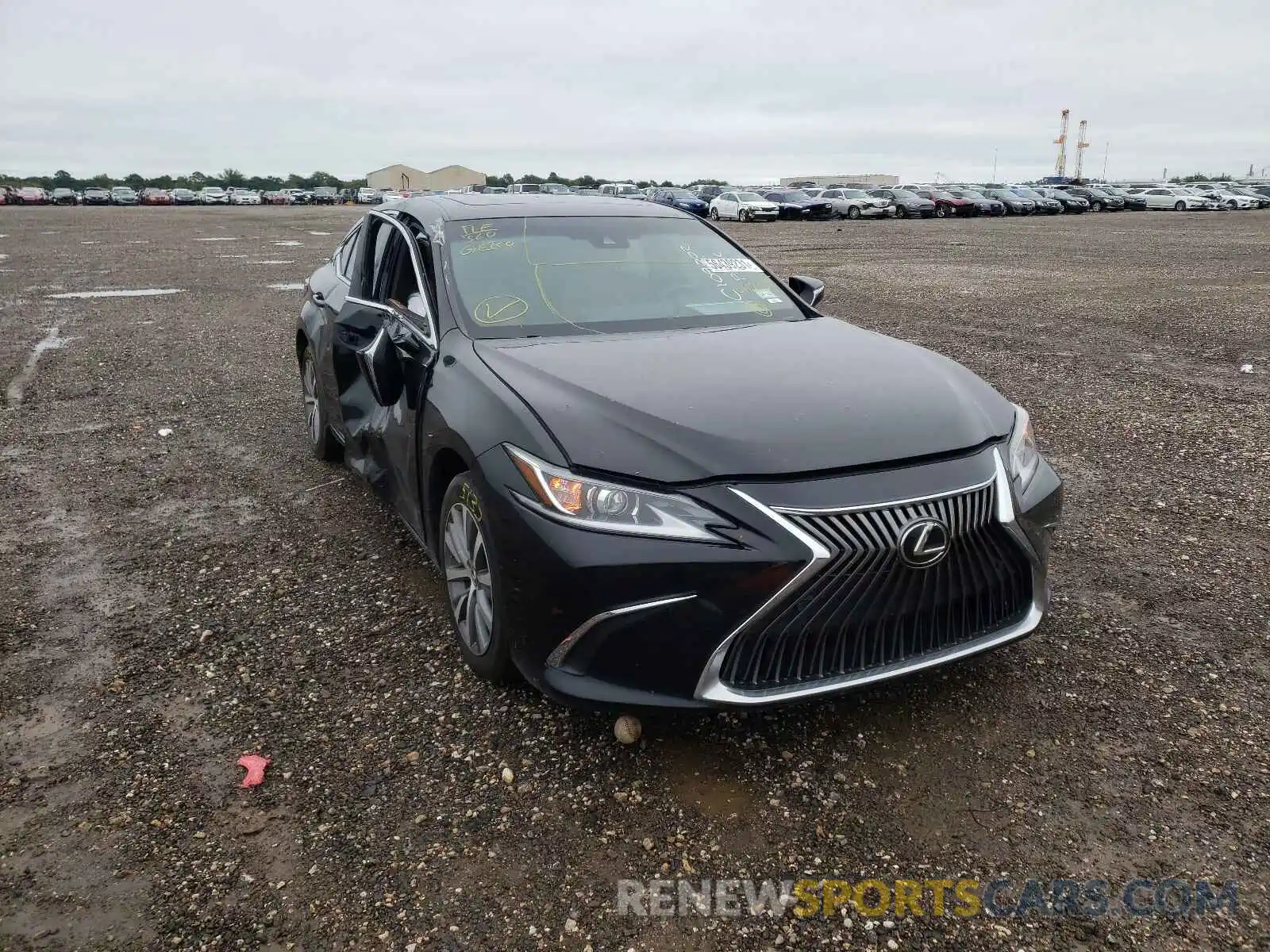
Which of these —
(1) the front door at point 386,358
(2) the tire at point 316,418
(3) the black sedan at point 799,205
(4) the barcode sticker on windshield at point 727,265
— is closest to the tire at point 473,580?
(1) the front door at point 386,358

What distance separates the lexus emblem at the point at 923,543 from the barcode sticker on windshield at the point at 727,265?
218 centimetres

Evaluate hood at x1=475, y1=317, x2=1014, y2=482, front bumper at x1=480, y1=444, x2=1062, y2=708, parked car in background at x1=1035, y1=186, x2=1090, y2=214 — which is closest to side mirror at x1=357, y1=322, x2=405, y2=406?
hood at x1=475, y1=317, x2=1014, y2=482

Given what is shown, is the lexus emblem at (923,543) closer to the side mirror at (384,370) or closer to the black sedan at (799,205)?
the side mirror at (384,370)

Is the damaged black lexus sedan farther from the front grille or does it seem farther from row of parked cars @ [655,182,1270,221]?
row of parked cars @ [655,182,1270,221]

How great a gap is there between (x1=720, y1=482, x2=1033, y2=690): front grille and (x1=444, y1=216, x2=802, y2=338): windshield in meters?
1.58

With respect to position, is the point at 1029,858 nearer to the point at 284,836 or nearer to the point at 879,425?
the point at 879,425

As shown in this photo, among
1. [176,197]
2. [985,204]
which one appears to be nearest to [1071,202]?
[985,204]

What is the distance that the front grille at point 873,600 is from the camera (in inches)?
103

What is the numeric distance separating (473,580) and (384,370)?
1.20m

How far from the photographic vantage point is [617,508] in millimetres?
2705

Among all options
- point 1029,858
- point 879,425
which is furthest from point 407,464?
point 1029,858

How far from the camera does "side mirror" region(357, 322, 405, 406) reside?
3.94 m

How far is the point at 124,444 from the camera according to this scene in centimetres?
647

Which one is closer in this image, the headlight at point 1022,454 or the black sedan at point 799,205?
the headlight at point 1022,454
